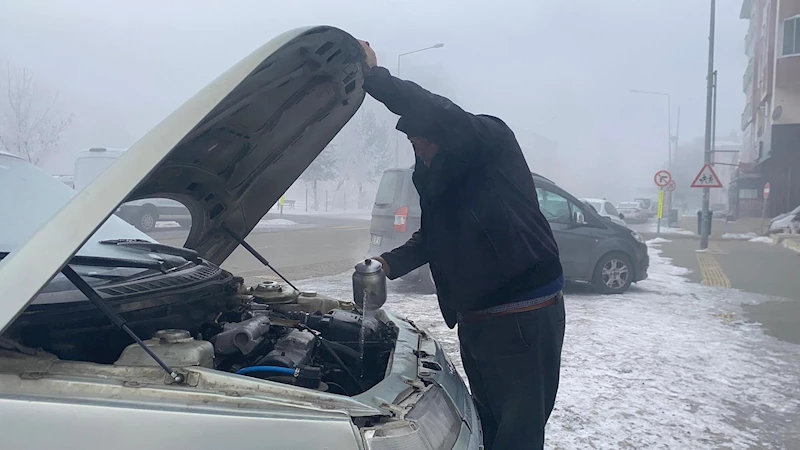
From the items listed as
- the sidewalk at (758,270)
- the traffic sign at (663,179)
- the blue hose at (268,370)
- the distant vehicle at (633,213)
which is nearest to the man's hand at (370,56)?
the blue hose at (268,370)

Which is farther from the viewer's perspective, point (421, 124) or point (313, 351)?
point (313, 351)

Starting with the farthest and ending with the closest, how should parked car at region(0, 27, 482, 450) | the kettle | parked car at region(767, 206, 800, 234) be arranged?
parked car at region(767, 206, 800, 234)
the kettle
parked car at region(0, 27, 482, 450)

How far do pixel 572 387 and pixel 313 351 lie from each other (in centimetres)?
281

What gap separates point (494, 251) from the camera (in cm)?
232

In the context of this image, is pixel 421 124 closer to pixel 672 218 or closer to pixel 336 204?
pixel 672 218

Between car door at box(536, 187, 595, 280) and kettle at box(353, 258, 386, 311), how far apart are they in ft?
20.9

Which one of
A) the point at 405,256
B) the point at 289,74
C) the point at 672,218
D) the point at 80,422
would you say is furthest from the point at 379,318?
the point at 672,218

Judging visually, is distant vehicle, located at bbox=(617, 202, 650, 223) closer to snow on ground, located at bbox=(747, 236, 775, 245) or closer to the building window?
the building window

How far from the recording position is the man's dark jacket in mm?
2273

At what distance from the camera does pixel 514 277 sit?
2.31 meters

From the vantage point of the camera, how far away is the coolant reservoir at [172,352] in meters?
1.75

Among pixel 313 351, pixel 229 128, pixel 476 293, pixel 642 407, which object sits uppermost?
pixel 229 128

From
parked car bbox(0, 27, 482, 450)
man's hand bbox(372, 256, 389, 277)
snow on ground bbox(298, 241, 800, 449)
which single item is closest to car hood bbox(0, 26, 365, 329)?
parked car bbox(0, 27, 482, 450)

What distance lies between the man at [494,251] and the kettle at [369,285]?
298 mm
